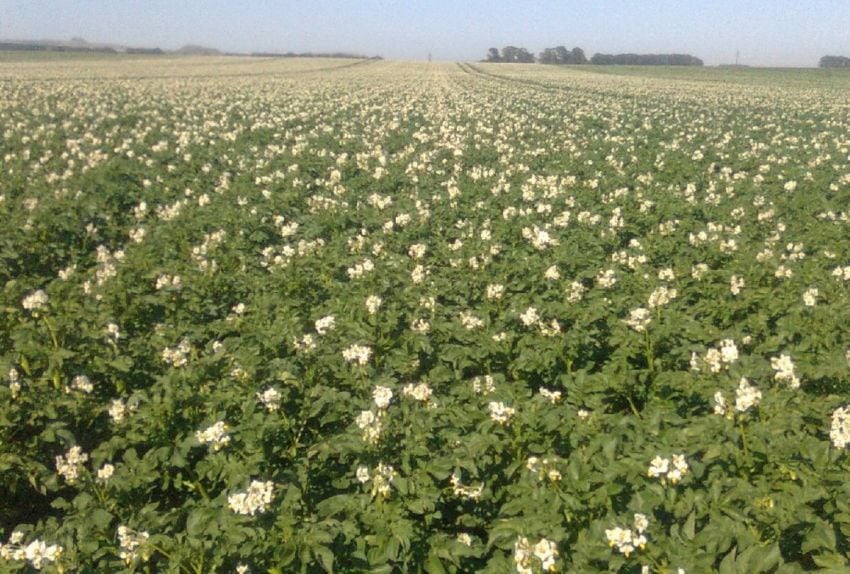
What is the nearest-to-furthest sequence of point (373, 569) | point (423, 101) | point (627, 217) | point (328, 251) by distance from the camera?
point (373, 569)
point (328, 251)
point (627, 217)
point (423, 101)

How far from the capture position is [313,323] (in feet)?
18.9

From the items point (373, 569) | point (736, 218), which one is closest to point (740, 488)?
point (373, 569)

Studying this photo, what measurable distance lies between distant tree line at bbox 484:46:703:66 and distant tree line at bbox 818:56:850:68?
17731 mm

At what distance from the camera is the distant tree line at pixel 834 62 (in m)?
96.1

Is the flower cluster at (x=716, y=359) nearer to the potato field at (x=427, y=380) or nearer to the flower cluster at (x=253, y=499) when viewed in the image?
the potato field at (x=427, y=380)

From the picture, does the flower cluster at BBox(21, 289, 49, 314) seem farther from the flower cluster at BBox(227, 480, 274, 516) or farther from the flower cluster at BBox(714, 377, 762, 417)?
the flower cluster at BBox(714, 377, 762, 417)

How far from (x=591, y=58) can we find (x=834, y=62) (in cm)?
3633

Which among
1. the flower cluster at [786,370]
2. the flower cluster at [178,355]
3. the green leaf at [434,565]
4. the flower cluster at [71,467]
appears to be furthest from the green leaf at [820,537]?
the flower cluster at [178,355]

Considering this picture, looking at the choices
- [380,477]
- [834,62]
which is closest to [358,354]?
[380,477]

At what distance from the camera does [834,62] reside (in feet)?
324

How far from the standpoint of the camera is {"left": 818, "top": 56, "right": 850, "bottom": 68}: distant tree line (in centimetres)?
9606

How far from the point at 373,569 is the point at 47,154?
14.2m

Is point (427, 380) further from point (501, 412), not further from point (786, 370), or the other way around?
point (786, 370)

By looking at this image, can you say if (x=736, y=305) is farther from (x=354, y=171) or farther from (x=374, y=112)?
(x=374, y=112)
